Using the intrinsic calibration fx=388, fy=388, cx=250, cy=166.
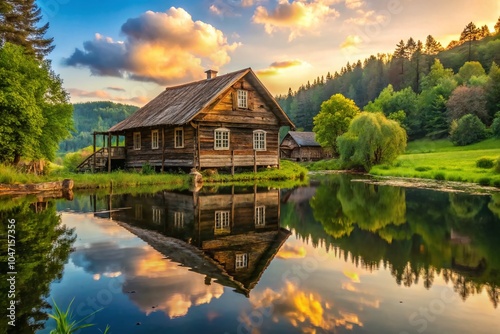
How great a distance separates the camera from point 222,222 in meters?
12.7

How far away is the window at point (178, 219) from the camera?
1211cm

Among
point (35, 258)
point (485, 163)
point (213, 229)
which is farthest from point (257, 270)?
point (485, 163)

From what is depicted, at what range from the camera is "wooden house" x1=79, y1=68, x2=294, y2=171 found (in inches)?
1164

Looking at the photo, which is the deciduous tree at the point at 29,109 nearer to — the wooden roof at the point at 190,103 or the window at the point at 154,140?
the wooden roof at the point at 190,103

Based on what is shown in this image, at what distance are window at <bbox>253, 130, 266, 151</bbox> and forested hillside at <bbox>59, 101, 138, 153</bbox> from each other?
122 meters

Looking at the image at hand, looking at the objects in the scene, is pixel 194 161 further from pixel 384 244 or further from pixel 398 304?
pixel 398 304

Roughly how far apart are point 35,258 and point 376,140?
38880 mm

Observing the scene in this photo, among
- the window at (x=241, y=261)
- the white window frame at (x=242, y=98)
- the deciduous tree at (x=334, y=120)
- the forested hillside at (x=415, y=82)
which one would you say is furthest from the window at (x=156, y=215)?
the forested hillside at (x=415, y=82)

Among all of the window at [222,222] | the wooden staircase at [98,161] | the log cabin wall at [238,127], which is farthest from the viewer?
the wooden staircase at [98,161]

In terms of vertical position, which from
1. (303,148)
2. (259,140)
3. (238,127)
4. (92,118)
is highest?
(92,118)

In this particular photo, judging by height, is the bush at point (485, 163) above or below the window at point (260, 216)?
above

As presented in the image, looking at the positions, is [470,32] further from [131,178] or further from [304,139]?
[131,178]

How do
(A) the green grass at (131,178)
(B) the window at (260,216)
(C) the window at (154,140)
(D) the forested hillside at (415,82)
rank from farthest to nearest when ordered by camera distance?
(D) the forested hillside at (415,82)
(C) the window at (154,140)
(A) the green grass at (131,178)
(B) the window at (260,216)

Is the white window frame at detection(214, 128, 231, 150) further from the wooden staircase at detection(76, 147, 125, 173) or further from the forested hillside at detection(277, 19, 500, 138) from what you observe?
the forested hillside at detection(277, 19, 500, 138)
